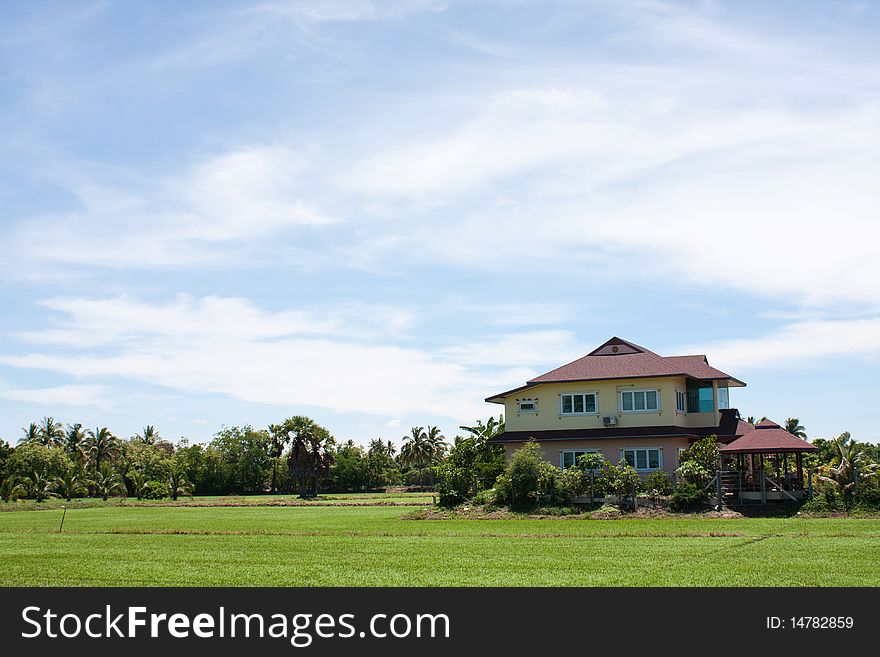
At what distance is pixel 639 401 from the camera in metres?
46.2

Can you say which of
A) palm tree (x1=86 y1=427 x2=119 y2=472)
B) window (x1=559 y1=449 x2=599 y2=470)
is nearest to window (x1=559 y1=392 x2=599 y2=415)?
window (x1=559 y1=449 x2=599 y2=470)

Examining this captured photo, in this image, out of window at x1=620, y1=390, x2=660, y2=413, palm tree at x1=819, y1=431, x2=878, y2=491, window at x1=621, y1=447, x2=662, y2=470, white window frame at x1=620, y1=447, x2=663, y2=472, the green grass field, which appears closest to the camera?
the green grass field

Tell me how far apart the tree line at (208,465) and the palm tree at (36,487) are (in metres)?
0.09

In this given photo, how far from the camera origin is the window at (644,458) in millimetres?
44688

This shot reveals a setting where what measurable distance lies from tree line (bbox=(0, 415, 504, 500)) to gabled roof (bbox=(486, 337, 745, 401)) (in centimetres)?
3962

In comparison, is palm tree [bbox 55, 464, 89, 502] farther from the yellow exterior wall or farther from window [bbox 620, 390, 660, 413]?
window [bbox 620, 390, 660, 413]

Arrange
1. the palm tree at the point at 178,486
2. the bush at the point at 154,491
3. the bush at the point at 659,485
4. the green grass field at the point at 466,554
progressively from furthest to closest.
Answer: the palm tree at the point at 178,486
the bush at the point at 154,491
the bush at the point at 659,485
the green grass field at the point at 466,554

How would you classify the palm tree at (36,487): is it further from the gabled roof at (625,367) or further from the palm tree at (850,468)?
the palm tree at (850,468)

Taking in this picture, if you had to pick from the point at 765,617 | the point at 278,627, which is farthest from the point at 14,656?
the point at 765,617

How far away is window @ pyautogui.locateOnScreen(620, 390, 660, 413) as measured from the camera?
4584cm

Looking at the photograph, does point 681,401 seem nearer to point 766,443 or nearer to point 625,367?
point 625,367

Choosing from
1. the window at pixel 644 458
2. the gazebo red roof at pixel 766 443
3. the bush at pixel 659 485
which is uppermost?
the gazebo red roof at pixel 766 443

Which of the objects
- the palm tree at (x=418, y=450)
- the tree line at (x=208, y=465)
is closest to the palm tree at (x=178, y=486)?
the tree line at (x=208, y=465)

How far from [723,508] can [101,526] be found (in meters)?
27.9
